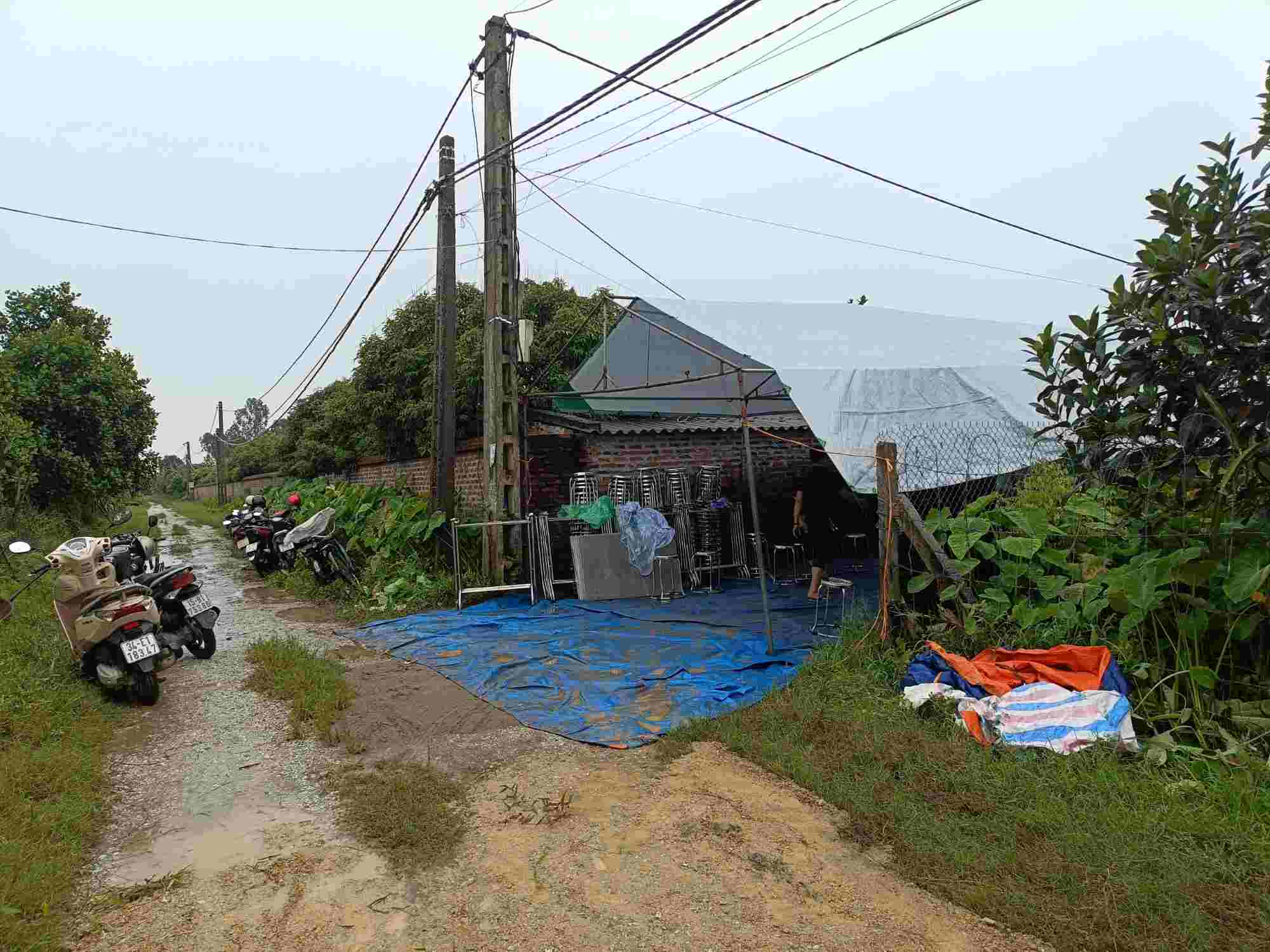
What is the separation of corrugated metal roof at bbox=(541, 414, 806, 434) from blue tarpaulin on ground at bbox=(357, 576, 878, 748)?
91.7 inches

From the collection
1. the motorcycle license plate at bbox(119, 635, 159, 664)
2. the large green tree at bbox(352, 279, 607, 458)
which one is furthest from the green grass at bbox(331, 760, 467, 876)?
the large green tree at bbox(352, 279, 607, 458)

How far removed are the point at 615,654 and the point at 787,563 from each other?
5.00 m

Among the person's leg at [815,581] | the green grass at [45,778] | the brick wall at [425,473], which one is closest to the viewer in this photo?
the green grass at [45,778]

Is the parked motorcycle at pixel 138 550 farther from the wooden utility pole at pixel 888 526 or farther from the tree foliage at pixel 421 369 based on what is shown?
the wooden utility pole at pixel 888 526

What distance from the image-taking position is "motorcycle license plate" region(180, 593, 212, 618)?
646 centimetres

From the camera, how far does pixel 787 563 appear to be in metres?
10.7

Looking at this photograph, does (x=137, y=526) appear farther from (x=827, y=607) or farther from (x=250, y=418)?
(x=250, y=418)

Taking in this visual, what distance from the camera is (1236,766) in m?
3.36

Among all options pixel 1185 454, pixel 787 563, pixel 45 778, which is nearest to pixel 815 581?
pixel 787 563

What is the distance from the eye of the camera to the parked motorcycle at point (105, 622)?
5188 millimetres

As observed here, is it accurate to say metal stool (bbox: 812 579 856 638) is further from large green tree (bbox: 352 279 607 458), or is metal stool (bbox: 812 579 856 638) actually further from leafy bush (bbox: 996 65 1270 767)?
large green tree (bbox: 352 279 607 458)

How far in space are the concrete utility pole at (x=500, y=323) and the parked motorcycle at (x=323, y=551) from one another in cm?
211

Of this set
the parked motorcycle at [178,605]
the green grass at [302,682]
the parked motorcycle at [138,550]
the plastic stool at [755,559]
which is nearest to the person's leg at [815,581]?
the plastic stool at [755,559]

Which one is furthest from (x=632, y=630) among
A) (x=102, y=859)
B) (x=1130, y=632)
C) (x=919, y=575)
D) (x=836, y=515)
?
(x=836, y=515)
